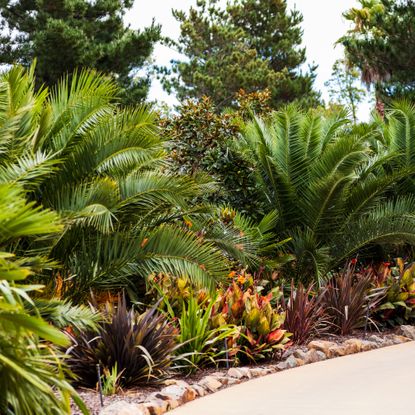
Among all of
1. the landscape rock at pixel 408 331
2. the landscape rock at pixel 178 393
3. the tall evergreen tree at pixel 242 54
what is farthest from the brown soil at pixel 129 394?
the tall evergreen tree at pixel 242 54

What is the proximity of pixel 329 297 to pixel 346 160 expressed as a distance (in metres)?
2.47

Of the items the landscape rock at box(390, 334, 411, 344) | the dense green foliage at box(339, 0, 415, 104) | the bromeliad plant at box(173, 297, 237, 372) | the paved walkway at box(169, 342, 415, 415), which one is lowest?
the paved walkway at box(169, 342, 415, 415)

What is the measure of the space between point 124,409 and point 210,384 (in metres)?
1.59

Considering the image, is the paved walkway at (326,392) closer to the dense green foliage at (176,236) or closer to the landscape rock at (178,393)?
the landscape rock at (178,393)

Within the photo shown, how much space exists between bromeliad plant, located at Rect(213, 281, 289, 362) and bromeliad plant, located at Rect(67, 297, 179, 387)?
3.80 ft

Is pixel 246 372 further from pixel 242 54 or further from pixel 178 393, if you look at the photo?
pixel 242 54

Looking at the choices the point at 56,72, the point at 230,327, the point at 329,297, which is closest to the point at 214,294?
the point at 230,327

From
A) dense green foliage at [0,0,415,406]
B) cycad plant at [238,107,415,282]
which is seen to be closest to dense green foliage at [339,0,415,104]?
dense green foliage at [0,0,415,406]

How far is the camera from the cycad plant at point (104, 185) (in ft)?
27.2

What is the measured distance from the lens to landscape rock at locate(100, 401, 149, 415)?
6.15 m

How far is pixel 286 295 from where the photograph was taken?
1216 cm

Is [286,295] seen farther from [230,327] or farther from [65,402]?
[65,402]

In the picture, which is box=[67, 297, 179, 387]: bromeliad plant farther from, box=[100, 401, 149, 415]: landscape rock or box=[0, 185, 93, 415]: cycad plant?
box=[0, 185, 93, 415]: cycad plant

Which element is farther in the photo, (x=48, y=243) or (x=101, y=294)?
(x=101, y=294)
